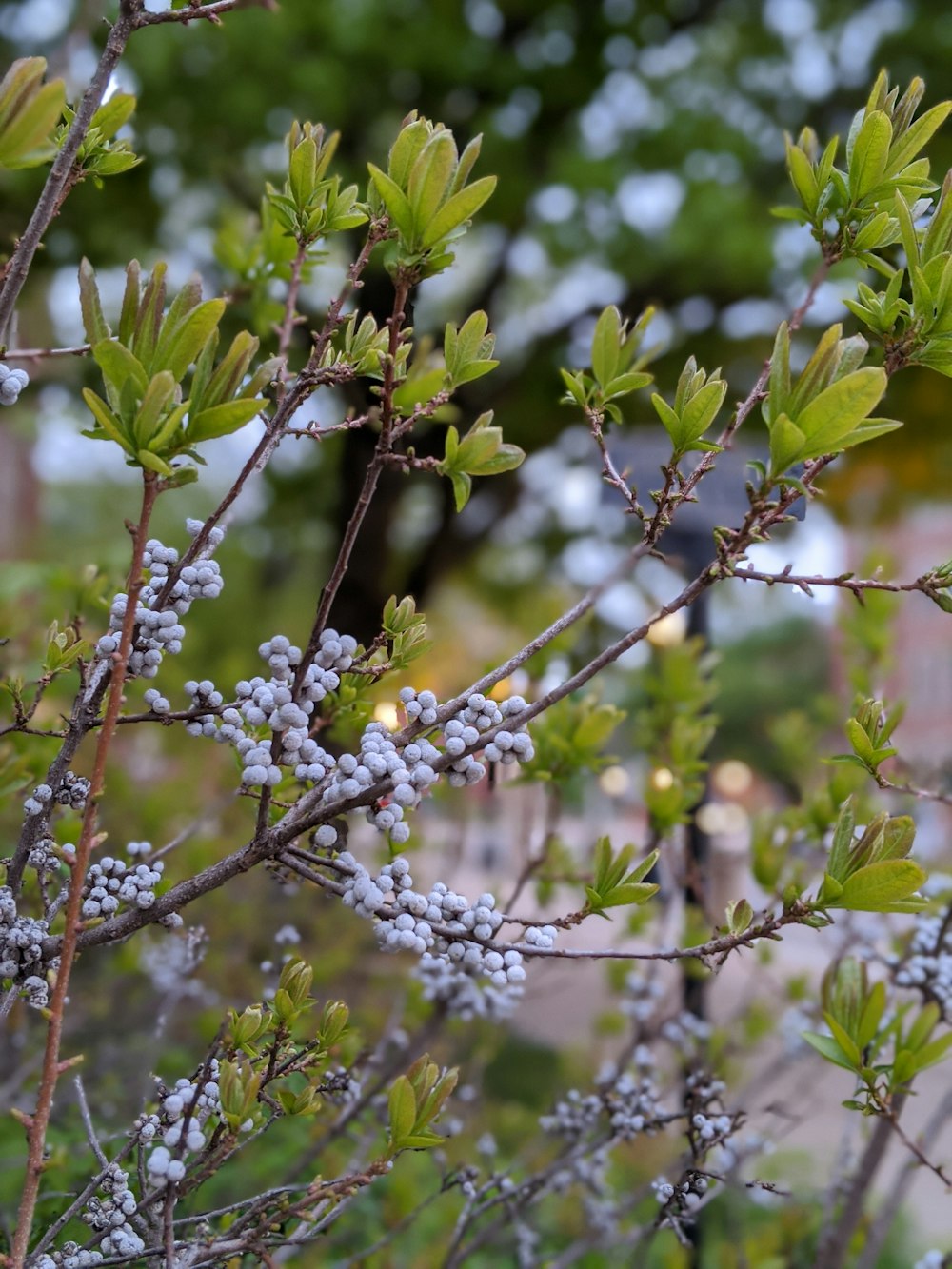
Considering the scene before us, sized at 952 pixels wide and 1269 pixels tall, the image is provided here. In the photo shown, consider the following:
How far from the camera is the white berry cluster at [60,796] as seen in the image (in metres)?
1.00

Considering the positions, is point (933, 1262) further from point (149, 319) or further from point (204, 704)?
point (149, 319)

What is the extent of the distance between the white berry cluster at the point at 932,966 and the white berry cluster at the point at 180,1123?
1.10 m

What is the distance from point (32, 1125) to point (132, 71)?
5404mm

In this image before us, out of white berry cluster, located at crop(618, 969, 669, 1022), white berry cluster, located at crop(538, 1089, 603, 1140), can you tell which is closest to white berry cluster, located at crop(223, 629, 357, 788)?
white berry cluster, located at crop(538, 1089, 603, 1140)

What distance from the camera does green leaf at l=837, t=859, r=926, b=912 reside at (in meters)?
0.89

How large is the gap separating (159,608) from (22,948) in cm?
36

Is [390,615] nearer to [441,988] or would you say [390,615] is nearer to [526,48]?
[441,988]

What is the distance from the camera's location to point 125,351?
2.61 feet

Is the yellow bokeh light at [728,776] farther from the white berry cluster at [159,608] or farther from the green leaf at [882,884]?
the white berry cluster at [159,608]

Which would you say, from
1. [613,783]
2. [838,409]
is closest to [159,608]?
[838,409]

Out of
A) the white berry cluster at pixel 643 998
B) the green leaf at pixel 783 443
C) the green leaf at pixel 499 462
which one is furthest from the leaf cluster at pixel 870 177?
the white berry cluster at pixel 643 998

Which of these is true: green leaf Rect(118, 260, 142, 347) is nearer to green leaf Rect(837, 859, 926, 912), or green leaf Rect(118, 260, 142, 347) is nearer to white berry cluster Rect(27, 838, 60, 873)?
white berry cluster Rect(27, 838, 60, 873)

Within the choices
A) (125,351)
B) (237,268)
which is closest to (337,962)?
(237,268)

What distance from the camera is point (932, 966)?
1587 mm
